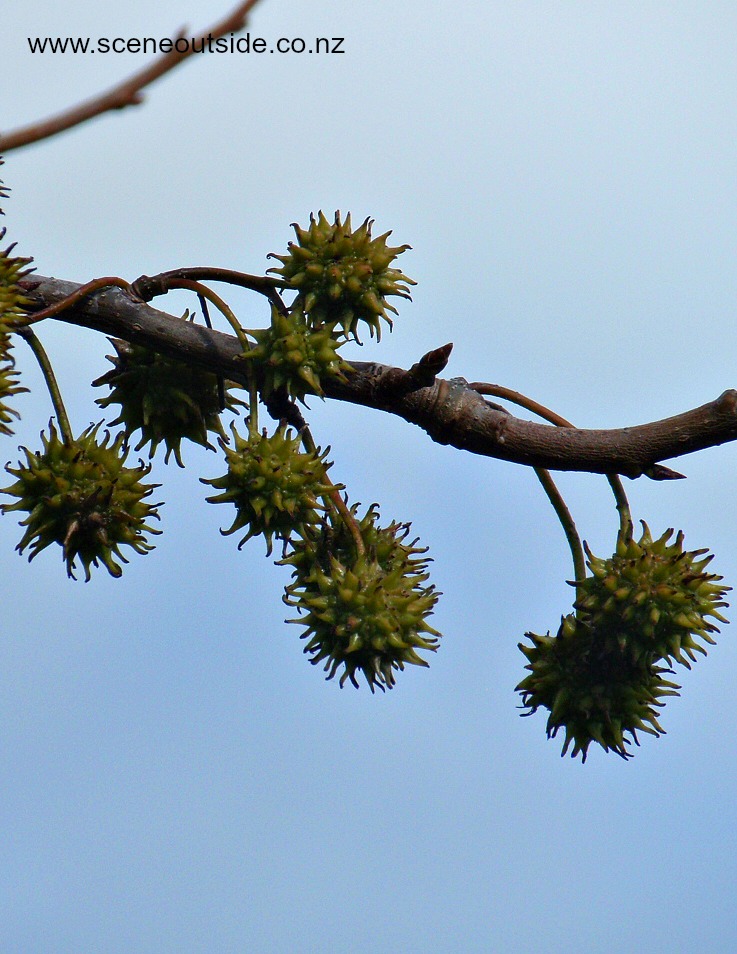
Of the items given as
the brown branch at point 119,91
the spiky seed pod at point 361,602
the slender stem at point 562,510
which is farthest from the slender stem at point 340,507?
the brown branch at point 119,91

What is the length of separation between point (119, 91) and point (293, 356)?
1881mm

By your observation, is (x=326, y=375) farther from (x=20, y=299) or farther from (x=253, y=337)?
(x=20, y=299)

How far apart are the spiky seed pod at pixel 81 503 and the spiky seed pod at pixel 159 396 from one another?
216mm

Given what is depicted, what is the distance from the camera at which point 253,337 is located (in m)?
3.29

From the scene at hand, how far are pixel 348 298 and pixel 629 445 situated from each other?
97 centimetres

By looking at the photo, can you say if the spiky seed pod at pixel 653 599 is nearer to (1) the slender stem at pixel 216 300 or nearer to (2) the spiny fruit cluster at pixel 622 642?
(2) the spiny fruit cluster at pixel 622 642

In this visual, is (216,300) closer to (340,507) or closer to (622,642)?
(340,507)

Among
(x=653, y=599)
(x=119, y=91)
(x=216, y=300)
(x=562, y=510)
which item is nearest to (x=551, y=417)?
(x=562, y=510)

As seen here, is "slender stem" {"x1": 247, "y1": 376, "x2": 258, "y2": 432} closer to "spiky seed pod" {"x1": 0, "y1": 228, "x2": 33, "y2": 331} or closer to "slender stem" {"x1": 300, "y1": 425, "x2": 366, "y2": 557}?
"slender stem" {"x1": 300, "y1": 425, "x2": 366, "y2": 557}

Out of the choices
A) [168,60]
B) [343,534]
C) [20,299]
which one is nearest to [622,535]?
[343,534]

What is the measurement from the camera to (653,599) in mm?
3170

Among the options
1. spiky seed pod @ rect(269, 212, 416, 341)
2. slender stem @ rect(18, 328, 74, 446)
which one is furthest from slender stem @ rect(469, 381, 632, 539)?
slender stem @ rect(18, 328, 74, 446)

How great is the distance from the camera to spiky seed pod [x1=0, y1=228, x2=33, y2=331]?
298cm

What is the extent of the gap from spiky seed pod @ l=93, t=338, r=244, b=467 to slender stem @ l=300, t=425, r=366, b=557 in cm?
37
